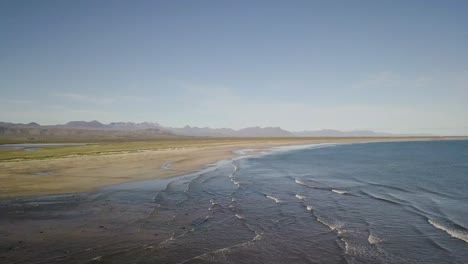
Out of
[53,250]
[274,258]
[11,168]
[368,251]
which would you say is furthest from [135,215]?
[11,168]

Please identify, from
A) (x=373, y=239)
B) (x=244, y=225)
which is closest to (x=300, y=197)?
(x=244, y=225)

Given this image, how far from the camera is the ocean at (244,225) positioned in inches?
437

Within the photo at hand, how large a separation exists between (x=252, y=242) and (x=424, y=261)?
5.90 metres

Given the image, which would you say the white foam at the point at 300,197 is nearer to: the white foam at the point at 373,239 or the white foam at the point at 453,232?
the white foam at the point at 453,232

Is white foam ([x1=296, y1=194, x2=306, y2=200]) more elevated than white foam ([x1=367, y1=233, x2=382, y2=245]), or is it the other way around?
white foam ([x1=367, y1=233, x2=382, y2=245])

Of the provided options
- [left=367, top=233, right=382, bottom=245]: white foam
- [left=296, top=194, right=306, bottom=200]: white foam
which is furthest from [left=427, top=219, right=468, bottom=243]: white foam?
[left=296, top=194, right=306, bottom=200]: white foam

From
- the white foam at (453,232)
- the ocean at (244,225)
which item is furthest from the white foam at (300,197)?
the white foam at (453,232)

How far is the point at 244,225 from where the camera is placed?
593 inches

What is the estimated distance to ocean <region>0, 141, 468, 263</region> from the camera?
437 inches

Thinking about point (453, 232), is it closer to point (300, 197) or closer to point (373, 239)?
point (373, 239)

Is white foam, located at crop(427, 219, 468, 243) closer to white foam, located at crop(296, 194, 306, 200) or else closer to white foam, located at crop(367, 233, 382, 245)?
white foam, located at crop(367, 233, 382, 245)

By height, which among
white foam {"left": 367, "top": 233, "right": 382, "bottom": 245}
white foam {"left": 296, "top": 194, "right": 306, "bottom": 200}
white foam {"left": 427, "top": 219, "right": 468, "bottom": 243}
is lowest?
white foam {"left": 296, "top": 194, "right": 306, "bottom": 200}

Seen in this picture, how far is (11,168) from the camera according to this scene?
34.0 meters

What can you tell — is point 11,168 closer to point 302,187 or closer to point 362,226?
point 302,187
